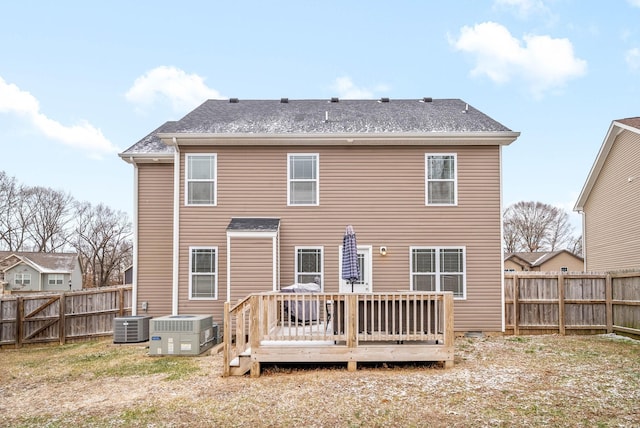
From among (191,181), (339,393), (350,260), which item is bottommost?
(339,393)

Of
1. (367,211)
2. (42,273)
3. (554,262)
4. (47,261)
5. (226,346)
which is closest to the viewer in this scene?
(226,346)

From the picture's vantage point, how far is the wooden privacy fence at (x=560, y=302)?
38.3 ft

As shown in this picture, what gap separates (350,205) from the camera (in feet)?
37.9

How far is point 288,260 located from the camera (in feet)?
37.5

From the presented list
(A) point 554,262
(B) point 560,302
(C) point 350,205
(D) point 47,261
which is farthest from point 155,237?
(D) point 47,261

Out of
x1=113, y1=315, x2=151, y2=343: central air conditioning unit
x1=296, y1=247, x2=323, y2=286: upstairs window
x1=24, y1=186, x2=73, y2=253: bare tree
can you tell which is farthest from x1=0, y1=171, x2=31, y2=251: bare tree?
x1=296, y1=247, x2=323, y2=286: upstairs window

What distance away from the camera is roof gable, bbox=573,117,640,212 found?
1385 centimetres

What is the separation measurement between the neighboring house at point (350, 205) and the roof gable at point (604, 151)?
4.92 m

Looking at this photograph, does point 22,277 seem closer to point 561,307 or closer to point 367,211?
point 367,211

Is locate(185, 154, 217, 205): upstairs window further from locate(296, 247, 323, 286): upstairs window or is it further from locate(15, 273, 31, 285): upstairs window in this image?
locate(15, 273, 31, 285): upstairs window

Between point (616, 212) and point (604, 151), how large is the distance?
1901 millimetres

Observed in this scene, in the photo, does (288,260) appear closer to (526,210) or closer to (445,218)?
(445,218)

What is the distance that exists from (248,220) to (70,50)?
36.6 feet

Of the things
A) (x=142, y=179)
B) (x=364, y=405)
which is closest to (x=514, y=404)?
(x=364, y=405)
